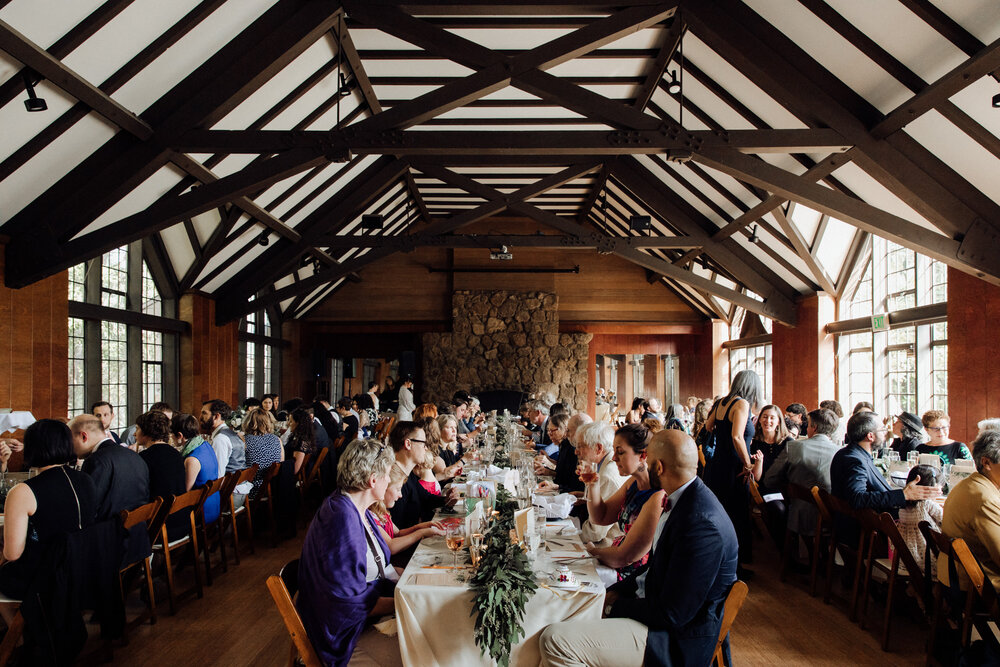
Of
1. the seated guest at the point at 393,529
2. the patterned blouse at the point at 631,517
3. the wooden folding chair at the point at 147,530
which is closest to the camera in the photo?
the patterned blouse at the point at 631,517

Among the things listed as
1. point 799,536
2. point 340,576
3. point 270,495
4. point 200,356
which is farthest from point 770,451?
point 200,356

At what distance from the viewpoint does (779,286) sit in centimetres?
1194

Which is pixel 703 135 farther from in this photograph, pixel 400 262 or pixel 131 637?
pixel 400 262

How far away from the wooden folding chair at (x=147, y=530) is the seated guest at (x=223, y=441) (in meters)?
1.22

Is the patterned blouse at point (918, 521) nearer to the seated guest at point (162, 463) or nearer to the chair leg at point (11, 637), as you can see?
the seated guest at point (162, 463)

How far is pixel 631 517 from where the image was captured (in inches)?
134

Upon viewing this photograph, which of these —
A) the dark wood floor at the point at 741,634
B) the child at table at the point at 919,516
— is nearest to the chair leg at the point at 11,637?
the dark wood floor at the point at 741,634

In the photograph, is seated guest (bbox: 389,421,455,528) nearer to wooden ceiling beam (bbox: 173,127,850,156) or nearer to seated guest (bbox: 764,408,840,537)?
seated guest (bbox: 764,408,840,537)

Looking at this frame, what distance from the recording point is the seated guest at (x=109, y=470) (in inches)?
154

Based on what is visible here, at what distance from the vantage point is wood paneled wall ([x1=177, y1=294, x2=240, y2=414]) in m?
11.3

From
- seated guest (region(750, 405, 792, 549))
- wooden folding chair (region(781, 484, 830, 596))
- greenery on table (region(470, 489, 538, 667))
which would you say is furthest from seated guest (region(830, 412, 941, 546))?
greenery on table (region(470, 489, 538, 667))

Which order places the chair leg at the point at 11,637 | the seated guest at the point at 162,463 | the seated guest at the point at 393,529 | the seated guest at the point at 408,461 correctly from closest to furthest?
the chair leg at the point at 11,637
the seated guest at the point at 393,529
the seated guest at the point at 408,461
the seated guest at the point at 162,463

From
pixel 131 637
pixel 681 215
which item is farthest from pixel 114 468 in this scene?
pixel 681 215

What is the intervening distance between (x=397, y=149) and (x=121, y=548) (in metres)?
4.08
